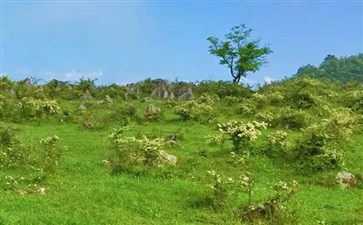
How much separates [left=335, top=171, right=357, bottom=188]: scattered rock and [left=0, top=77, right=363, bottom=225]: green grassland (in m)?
0.21

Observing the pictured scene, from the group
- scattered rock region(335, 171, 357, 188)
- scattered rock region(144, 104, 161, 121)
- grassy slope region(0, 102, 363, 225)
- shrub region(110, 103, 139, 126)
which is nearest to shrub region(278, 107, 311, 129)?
grassy slope region(0, 102, 363, 225)

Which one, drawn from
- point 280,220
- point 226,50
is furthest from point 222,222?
point 226,50

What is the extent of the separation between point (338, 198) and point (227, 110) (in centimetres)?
2007

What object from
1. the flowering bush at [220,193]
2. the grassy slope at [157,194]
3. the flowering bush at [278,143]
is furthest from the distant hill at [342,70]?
the flowering bush at [220,193]

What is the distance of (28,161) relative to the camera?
19.0m

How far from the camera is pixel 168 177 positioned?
60.9ft

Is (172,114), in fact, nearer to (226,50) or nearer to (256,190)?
(256,190)

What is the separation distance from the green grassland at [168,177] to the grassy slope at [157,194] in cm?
3

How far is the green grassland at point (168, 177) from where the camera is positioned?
13953 millimetres

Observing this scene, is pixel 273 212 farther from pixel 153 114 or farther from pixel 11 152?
pixel 153 114

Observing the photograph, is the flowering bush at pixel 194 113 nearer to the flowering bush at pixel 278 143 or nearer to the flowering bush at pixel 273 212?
the flowering bush at pixel 278 143

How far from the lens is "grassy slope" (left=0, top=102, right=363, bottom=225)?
13.4 m

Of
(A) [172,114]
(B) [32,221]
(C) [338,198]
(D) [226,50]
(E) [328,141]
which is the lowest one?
(B) [32,221]

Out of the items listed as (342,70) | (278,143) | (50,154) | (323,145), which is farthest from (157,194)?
(342,70)
